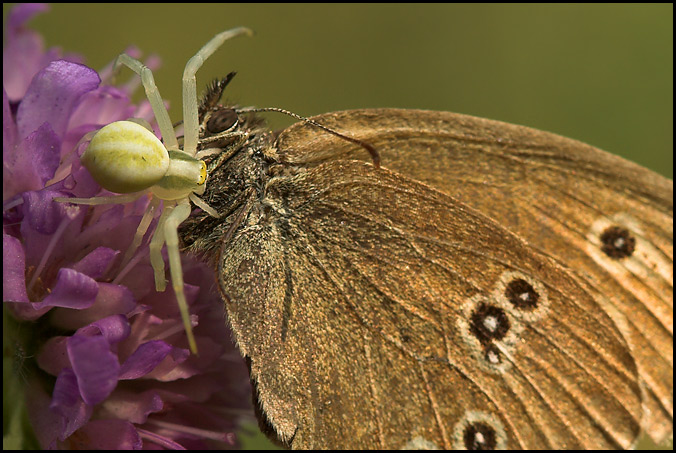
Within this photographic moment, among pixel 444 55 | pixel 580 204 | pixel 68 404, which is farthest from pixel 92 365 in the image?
pixel 444 55

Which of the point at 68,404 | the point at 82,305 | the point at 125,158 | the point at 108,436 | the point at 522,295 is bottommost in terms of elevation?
the point at 108,436

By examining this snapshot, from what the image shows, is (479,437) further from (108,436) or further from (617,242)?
(108,436)

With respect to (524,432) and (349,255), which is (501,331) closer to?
(524,432)

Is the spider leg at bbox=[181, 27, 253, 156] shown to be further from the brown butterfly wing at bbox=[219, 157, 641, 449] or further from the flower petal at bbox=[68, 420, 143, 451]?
the flower petal at bbox=[68, 420, 143, 451]

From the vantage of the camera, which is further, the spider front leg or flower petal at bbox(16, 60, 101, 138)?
flower petal at bbox(16, 60, 101, 138)

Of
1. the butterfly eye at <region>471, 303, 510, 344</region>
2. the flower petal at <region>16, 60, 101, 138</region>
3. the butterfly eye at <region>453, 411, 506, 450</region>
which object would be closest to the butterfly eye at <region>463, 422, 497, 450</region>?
the butterfly eye at <region>453, 411, 506, 450</region>

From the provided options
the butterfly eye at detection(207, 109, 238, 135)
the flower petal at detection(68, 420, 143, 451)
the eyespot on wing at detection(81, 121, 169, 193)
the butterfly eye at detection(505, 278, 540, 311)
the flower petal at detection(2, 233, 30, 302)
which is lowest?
the flower petal at detection(68, 420, 143, 451)
